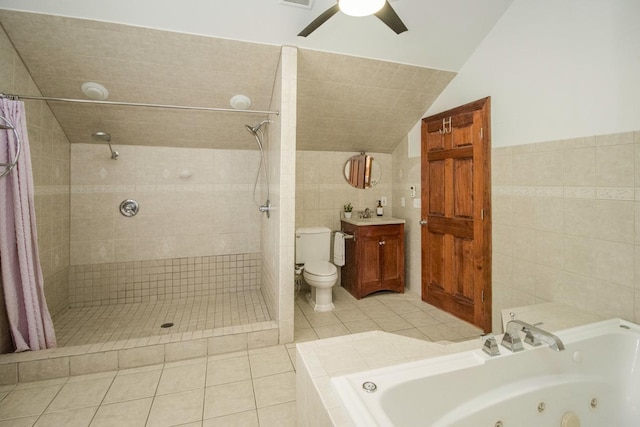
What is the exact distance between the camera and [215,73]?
2.64 m

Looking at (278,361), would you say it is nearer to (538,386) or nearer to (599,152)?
(538,386)

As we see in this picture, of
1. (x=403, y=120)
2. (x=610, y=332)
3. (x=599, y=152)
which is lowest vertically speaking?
(x=610, y=332)

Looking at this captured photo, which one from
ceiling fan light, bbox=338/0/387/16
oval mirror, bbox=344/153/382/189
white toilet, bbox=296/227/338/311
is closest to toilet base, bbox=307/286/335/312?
white toilet, bbox=296/227/338/311

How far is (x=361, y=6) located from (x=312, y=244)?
96.8 inches

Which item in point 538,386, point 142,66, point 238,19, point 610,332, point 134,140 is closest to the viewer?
point 538,386

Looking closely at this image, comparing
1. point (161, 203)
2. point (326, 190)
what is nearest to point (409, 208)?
point (326, 190)

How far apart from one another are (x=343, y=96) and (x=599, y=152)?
2.05 meters

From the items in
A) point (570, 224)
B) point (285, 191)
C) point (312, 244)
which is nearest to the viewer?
point (570, 224)

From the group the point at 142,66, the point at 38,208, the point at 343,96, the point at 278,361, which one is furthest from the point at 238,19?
the point at 278,361

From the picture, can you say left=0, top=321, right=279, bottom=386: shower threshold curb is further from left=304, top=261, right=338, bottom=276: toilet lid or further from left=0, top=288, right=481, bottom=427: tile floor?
left=304, top=261, right=338, bottom=276: toilet lid

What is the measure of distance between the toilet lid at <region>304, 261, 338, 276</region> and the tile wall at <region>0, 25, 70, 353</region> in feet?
7.67

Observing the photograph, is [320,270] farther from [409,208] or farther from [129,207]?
[129,207]

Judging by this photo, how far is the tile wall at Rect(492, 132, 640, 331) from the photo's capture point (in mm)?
1780

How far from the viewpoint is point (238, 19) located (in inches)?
87.7
